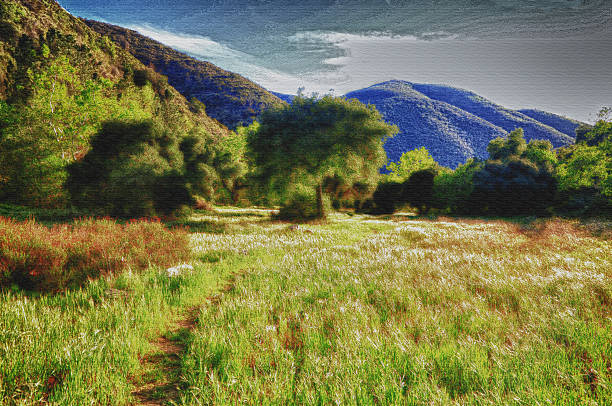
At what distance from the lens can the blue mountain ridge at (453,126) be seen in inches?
4769

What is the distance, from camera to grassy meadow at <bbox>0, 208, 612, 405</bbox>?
1755mm

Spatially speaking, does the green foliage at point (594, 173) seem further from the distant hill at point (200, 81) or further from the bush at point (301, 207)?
the distant hill at point (200, 81)

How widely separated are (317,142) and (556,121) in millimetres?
229652

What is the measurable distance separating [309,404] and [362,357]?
2.53 feet

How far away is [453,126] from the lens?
143 meters

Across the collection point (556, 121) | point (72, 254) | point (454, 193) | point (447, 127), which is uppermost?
point (556, 121)

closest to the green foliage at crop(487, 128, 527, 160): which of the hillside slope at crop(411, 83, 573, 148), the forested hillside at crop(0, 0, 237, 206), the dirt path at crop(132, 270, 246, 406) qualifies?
the forested hillside at crop(0, 0, 237, 206)

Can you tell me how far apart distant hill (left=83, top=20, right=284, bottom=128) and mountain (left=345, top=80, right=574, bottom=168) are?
55.9 meters

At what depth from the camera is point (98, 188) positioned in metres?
16.5

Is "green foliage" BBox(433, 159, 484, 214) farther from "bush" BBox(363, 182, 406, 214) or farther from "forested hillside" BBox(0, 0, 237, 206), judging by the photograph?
"forested hillside" BBox(0, 0, 237, 206)

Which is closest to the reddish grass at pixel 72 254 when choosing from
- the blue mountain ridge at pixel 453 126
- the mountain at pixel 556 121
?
the blue mountain ridge at pixel 453 126

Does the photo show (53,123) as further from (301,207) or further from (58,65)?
(301,207)

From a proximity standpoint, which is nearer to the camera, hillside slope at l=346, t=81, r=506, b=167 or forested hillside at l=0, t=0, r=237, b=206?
forested hillside at l=0, t=0, r=237, b=206

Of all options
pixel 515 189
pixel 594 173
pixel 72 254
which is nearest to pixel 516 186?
pixel 515 189
